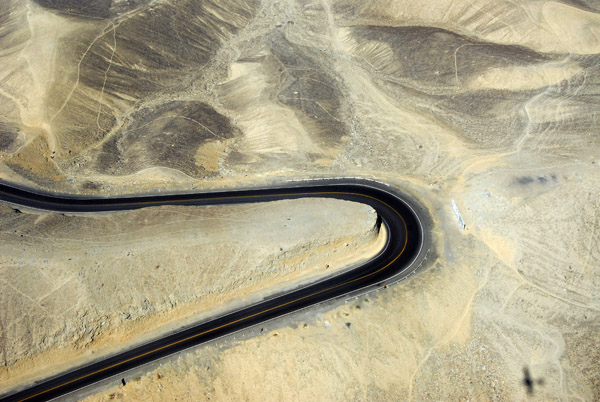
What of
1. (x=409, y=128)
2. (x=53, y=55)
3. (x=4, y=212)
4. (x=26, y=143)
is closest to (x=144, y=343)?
(x=4, y=212)

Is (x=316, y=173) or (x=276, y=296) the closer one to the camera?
(x=276, y=296)

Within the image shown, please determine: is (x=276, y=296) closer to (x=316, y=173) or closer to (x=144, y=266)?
(x=144, y=266)

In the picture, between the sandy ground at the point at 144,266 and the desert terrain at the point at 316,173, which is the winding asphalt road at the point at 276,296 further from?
the desert terrain at the point at 316,173

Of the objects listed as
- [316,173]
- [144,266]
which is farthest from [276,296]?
[316,173]

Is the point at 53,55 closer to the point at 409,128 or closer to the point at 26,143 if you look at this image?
the point at 26,143

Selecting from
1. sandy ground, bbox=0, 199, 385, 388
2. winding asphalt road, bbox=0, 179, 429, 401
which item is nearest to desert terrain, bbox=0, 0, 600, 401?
sandy ground, bbox=0, 199, 385, 388

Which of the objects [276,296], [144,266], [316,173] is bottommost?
[276,296]

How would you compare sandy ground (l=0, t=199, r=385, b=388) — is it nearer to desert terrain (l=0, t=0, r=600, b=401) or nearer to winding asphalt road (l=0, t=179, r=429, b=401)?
desert terrain (l=0, t=0, r=600, b=401)
